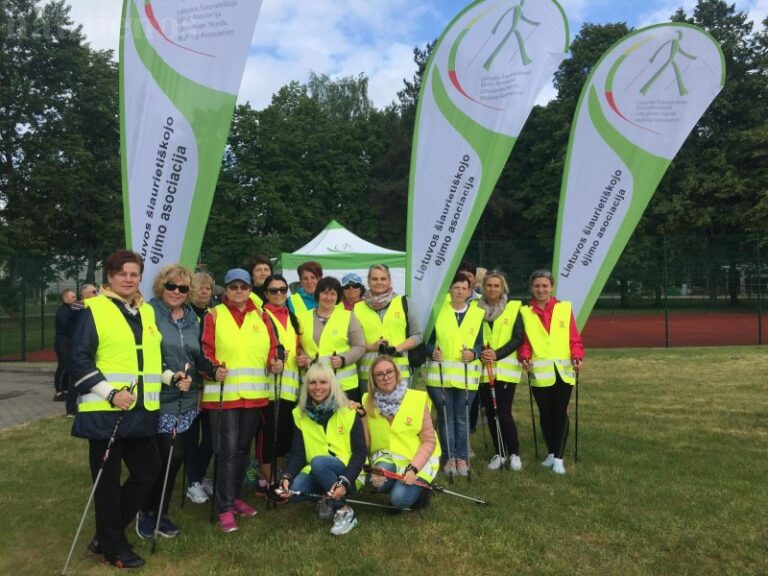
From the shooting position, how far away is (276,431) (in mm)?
4414

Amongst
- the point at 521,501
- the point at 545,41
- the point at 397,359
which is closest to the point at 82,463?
the point at 397,359

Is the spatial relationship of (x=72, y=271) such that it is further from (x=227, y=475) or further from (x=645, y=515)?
(x=645, y=515)

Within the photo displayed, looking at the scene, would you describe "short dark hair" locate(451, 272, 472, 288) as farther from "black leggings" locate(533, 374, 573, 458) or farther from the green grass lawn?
the green grass lawn

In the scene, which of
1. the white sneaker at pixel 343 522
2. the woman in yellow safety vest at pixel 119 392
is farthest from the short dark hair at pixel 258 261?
the white sneaker at pixel 343 522

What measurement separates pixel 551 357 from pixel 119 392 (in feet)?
11.5

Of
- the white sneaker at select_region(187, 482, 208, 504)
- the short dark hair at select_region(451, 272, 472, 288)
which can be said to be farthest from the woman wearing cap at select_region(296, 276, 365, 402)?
the white sneaker at select_region(187, 482, 208, 504)

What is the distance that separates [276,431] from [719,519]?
128 inches

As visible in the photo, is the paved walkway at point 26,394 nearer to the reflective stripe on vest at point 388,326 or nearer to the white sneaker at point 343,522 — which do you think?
the reflective stripe on vest at point 388,326

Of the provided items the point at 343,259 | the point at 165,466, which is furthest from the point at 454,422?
the point at 343,259

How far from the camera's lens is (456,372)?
16.1 feet

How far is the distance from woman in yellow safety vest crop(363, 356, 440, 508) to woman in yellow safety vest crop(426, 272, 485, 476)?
0.76 metres

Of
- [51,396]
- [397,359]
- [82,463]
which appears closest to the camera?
[397,359]

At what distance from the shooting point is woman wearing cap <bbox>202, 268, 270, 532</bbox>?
3.80 m

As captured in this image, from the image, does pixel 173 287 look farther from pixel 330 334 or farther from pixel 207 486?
pixel 207 486
